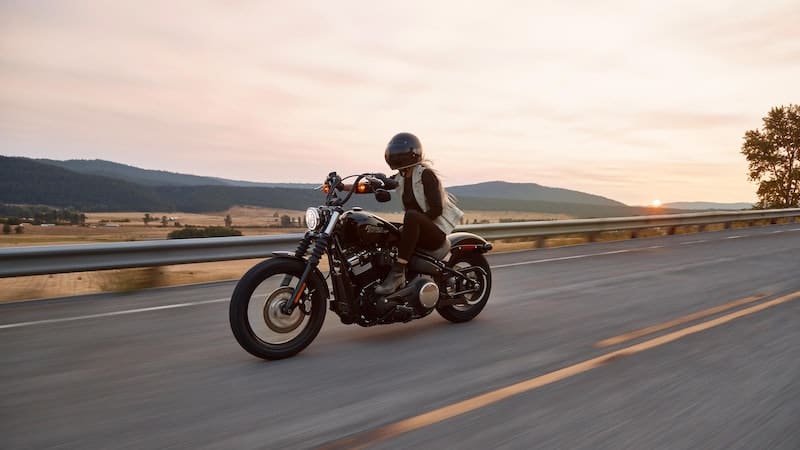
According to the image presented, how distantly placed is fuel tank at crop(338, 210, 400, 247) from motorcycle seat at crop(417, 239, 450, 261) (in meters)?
0.52

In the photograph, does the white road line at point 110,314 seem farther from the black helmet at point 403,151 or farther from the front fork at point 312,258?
the black helmet at point 403,151

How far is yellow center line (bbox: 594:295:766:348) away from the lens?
559cm

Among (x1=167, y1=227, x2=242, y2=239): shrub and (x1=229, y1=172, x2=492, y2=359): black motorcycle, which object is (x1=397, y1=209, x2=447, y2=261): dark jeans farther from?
(x1=167, y1=227, x2=242, y2=239): shrub

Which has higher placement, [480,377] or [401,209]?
[401,209]

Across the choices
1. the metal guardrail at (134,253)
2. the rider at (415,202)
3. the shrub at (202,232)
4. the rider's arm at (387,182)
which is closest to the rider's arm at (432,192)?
the rider at (415,202)

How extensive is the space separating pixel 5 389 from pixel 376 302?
2.77 m

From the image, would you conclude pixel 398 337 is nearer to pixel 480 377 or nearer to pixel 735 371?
pixel 480 377

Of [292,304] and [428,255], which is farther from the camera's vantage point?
[428,255]

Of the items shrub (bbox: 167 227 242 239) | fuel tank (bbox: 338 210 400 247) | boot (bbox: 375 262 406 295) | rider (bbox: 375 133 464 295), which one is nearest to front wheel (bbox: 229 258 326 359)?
fuel tank (bbox: 338 210 400 247)

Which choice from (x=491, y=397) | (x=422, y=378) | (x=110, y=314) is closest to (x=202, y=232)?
(x=110, y=314)

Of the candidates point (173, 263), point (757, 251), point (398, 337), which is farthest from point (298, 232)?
point (757, 251)

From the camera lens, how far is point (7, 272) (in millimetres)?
7207

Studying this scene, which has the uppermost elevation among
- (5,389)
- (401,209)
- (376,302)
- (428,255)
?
(401,209)

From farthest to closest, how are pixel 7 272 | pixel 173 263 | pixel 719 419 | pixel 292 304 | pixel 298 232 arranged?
pixel 298 232 → pixel 173 263 → pixel 7 272 → pixel 292 304 → pixel 719 419
